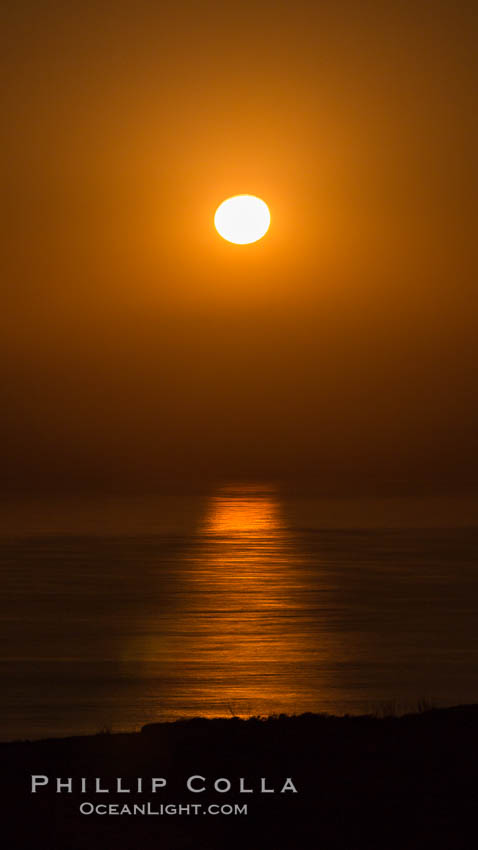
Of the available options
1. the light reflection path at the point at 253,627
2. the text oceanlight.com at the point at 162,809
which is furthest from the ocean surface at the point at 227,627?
the text oceanlight.com at the point at 162,809

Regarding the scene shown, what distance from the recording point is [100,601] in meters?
41.9

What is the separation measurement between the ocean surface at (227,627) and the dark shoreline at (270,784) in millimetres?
2115

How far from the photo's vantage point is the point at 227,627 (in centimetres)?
3350

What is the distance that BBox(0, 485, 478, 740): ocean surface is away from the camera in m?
22.4

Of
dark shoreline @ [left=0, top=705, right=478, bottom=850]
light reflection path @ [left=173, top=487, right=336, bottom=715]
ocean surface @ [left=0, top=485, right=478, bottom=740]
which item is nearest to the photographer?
dark shoreline @ [left=0, top=705, right=478, bottom=850]

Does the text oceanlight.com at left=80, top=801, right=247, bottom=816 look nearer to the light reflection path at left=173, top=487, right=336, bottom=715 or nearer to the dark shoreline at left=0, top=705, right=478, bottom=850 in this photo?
the dark shoreline at left=0, top=705, right=478, bottom=850

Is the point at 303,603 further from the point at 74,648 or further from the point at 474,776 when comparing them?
the point at 474,776

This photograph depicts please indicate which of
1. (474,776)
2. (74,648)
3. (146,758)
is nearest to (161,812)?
(146,758)

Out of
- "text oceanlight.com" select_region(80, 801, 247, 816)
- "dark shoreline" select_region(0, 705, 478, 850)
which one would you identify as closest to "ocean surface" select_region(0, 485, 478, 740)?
"dark shoreline" select_region(0, 705, 478, 850)

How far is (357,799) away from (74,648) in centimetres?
2540

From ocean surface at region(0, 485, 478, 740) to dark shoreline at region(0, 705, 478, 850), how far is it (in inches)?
83.3

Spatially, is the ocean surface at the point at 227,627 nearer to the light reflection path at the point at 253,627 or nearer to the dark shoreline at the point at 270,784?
the light reflection path at the point at 253,627

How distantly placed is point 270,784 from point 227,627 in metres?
27.3

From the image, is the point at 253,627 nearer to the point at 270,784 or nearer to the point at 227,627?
the point at 227,627
